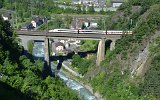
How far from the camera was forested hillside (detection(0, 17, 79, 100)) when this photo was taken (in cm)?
2585

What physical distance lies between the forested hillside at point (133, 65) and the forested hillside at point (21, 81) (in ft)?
17.8

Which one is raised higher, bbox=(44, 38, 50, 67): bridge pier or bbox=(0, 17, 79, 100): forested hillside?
bbox=(0, 17, 79, 100): forested hillside

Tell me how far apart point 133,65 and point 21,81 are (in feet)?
47.8

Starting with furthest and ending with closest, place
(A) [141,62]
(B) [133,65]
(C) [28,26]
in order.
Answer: (C) [28,26], (B) [133,65], (A) [141,62]

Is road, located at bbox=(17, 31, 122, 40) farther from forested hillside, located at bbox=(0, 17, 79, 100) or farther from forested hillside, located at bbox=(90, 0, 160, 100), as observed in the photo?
forested hillside, located at bbox=(0, 17, 79, 100)

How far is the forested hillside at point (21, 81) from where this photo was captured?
25.9 metres

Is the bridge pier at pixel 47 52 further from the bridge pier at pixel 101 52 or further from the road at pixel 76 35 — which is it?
the bridge pier at pixel 101 52

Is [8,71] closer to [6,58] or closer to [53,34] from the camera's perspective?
[6,58]

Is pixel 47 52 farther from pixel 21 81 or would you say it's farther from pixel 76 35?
pixel 21 81

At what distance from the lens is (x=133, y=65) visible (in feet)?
124

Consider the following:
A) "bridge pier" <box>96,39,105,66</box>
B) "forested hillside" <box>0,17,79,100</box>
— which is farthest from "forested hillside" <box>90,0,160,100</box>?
"forested hillside" <box>0,17,79,100</box>

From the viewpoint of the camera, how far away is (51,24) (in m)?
68.2

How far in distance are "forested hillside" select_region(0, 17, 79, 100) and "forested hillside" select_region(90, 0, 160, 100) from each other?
541 centimetres

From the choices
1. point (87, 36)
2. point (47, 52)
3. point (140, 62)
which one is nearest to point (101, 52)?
point (87, 36)
